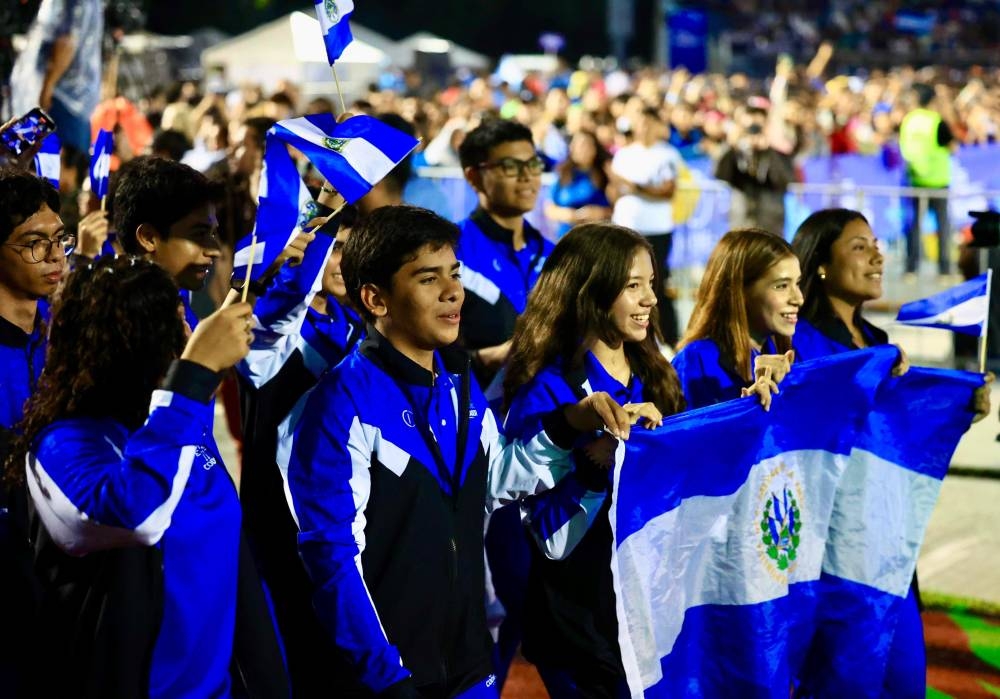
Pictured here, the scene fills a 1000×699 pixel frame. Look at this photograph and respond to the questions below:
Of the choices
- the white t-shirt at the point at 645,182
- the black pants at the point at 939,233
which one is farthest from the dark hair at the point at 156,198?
the black pants at the point at 939,233

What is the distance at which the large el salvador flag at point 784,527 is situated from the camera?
433 cm

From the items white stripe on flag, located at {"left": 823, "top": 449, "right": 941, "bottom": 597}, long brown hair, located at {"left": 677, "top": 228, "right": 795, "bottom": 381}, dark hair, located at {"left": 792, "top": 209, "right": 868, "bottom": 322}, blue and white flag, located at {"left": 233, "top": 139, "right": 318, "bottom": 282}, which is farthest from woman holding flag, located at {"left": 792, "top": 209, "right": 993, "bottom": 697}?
blue and white flag, located at {"left": 233, "top": 139, "right": 318, "bottom": 282}

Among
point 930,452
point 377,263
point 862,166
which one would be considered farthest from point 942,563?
point 862,166

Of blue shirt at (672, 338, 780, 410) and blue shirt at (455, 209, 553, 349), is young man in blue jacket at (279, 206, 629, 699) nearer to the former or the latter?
blue shirt at (672, 338, 780, 410)

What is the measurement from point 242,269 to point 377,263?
16.1 inches

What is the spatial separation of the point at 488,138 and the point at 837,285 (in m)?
1.66

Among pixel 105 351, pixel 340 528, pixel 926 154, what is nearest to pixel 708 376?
pixel 340 528

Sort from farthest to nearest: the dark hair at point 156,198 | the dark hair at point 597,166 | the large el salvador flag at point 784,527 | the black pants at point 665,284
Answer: the dark hair at point 597,166 < the black pants at point 665,284 < the dark hair at point 156,198 < the large el salvador flag at point 784,527

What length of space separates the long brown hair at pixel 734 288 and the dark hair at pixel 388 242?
4.44ft

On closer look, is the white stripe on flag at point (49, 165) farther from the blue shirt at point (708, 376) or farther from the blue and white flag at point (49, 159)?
the blue shirt at point (708, 376)

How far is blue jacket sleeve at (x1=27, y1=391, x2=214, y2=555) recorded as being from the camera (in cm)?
290

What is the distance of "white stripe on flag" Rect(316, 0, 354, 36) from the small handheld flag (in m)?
1.61

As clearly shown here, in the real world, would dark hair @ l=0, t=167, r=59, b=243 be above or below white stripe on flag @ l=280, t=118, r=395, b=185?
below

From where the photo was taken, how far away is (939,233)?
14172 millimetres
